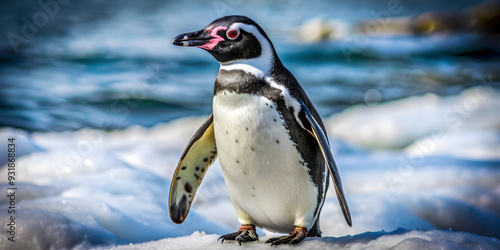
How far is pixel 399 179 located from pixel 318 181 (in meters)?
2.08

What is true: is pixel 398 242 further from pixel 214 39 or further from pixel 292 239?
pixel 214 39

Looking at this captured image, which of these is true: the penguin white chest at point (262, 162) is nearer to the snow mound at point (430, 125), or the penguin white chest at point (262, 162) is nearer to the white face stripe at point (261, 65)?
the white face stripe at point (261, 65)

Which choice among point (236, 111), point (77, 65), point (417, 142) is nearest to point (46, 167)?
point (236, 111)

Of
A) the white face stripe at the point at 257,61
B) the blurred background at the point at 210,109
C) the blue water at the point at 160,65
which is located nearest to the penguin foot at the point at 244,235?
the blurred background at the point at 210,109

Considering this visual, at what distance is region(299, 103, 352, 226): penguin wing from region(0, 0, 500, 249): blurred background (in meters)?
0.13

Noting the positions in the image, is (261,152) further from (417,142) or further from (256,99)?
(417,142)

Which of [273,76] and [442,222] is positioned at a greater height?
[273,76]

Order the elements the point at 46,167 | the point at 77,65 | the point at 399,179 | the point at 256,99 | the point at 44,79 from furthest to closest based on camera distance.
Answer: the point at 77,65 → the point at 44,79 → the point at 399,179 → the point at 46,167 → the point at 256,99

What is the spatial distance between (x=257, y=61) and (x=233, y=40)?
0.11 metres

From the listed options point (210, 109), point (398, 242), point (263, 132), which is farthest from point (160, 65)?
point (398, 242)

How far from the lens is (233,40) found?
168 centimetres

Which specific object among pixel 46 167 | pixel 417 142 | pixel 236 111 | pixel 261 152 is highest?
pixel 236 111

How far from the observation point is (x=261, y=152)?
169cm

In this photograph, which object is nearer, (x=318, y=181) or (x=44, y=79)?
(x=318, y=181)
